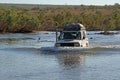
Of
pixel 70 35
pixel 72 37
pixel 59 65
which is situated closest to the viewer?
pixel 59 65

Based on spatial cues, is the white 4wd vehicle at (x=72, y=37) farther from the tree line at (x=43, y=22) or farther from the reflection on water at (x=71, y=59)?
the tree line at (x=43, y=22)

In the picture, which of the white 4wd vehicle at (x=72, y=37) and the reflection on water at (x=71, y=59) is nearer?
the reflection on water at (x=71, y=59)

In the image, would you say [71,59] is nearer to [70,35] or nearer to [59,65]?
[59,65]

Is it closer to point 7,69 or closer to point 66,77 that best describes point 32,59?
point 7,69

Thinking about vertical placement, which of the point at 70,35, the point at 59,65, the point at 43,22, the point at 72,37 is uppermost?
the point at 70,35

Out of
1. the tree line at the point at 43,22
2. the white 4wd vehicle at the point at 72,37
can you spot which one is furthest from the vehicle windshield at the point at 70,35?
the tree line at the point at 43,22

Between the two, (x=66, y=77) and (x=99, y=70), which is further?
→ (x=99, y=70)

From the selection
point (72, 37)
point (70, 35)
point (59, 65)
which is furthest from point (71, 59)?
point (70, 35)

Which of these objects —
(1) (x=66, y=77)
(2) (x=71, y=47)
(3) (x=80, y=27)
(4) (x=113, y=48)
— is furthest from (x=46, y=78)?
(4) (x=113, y=48)

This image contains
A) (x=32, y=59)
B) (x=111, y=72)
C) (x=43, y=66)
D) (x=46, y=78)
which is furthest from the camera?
(x=32, y=59)

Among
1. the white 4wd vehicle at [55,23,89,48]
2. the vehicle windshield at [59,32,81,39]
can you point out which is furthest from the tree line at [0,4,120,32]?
the vehicle windshield at [59,32,81,39]

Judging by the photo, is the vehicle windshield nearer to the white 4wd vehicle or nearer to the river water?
the white 4wd vehicle

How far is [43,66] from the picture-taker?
34219 millimetres

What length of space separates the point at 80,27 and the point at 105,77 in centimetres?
1920
